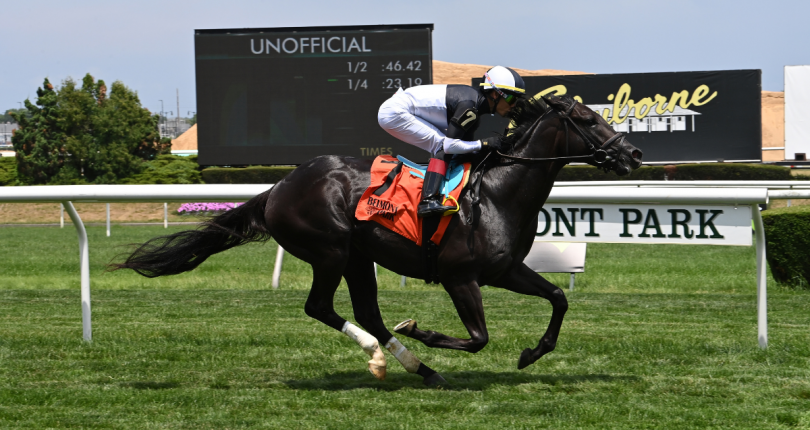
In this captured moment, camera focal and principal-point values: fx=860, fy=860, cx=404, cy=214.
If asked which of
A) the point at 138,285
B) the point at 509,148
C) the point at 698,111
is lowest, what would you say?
the point at 138,285

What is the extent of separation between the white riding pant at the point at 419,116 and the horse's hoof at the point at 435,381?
42.9 inches

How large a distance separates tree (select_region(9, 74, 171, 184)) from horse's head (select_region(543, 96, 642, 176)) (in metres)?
25.9

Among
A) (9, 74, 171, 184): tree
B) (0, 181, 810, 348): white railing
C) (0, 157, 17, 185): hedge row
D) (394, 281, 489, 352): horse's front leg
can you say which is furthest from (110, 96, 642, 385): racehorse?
(0, 157, 17, 185): hedge row

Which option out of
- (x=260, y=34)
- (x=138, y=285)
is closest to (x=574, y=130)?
(x=138, y=285)

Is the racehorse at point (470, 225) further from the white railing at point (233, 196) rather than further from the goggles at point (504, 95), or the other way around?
the white railing at point (233, 196)

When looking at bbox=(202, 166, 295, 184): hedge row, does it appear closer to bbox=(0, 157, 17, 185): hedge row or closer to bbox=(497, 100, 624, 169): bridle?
bbox=(0, 157, 17, 185): hedge row

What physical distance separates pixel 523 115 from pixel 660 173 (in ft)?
65.6

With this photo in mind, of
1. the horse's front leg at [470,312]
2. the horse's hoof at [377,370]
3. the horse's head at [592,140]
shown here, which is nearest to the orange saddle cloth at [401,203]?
the horse's front leg at [470,312]

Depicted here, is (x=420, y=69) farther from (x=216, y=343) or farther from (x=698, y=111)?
(x=216, y=343)

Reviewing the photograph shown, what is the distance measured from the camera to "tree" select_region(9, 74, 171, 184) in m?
29.1

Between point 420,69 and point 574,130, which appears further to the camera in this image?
point 420,69

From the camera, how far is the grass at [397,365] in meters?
3.46

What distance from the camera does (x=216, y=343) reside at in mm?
5145

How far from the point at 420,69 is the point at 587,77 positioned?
29.0ft
